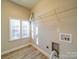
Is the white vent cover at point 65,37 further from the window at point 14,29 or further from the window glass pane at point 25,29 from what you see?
the window glass pane at point 25,29

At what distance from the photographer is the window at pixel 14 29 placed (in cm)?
444

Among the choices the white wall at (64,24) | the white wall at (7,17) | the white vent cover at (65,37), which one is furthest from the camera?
the white wall at (7,17)

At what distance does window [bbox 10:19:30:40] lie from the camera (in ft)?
14.9

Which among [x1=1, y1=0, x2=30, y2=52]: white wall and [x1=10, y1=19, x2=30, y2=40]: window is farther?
[x1=10, y1=19, x2=30, y2=40]: window

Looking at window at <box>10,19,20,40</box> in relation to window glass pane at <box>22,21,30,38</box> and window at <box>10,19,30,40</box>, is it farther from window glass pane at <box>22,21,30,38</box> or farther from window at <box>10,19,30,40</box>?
window glass pane at <box>22,21,30,38</box>

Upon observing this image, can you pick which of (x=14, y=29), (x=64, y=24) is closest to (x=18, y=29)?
(x=14, y=29)

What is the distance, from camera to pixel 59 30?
2900 mm

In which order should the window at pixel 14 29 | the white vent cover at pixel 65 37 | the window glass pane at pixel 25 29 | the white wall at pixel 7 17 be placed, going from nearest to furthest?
the white vent cover at pixel 65 37 < the white wall at pixel 7 17 < the window at pixel 14 29 < the window glass pane at pixel 25 29

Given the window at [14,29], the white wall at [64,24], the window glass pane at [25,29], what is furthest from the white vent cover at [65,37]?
the window glass pane at [25,29]

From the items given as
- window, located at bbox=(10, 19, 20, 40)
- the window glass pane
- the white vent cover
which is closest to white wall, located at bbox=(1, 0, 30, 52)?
window, located at bbox=(10, 19, 20, 40)

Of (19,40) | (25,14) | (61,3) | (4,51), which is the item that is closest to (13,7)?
(25,14)

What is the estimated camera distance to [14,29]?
15.5 feet

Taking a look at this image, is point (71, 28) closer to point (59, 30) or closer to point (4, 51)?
point (59, 30)

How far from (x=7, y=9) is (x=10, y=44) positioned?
1.92 metres
